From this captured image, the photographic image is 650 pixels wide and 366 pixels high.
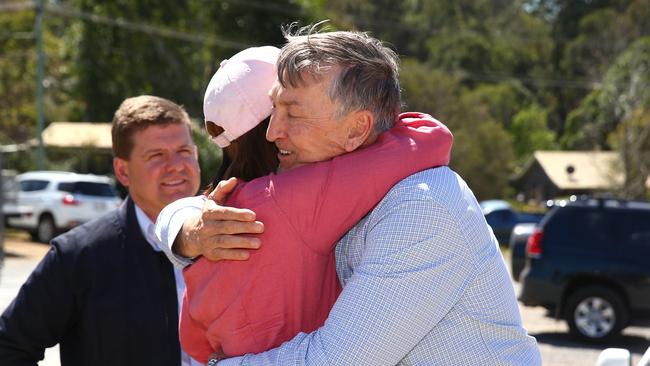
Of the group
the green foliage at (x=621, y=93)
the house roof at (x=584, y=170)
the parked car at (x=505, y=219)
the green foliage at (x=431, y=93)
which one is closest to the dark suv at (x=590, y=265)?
the parked car at (x=505, y=219)

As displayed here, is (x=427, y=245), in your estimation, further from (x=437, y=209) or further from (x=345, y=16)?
(x=345, y=16)

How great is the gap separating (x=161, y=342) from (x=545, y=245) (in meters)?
10.4

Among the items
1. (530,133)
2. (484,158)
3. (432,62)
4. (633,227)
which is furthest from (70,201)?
(530,133)

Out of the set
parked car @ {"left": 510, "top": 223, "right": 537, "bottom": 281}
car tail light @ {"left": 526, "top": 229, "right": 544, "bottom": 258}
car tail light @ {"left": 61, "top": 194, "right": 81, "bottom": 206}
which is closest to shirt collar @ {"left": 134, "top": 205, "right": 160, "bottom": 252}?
car tail light @ {"left": 526, "top": 229, "right": 544, "bottom": 258}

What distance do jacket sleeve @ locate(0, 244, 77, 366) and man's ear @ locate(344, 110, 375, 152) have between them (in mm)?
1454

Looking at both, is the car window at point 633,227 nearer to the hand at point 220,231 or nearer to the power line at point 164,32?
the hand at point 220,231

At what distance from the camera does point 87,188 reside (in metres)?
25.7

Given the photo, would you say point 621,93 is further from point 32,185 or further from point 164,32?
point 32,185

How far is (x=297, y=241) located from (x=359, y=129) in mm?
249

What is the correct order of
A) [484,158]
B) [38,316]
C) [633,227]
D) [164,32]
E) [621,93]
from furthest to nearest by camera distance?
[484,158]
[621,93]
[164,32]
[633,227]
[38,316]

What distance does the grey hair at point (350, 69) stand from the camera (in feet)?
6.29

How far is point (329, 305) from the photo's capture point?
1.98 meters

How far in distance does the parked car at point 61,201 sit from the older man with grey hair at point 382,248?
2357cm

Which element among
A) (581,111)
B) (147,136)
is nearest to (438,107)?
(581,111)
